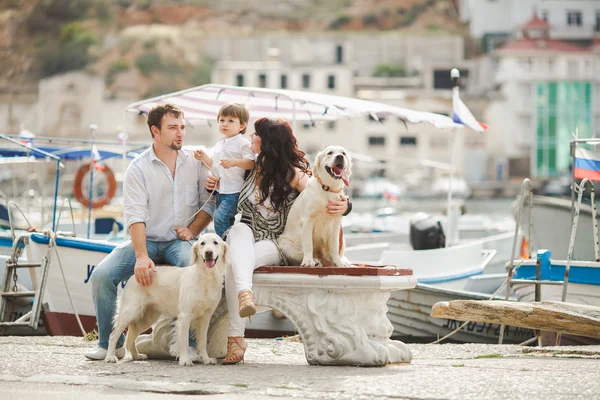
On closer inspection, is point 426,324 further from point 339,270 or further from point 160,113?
point 160,113

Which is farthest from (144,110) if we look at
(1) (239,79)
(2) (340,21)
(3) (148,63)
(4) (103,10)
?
(2) (340,21)

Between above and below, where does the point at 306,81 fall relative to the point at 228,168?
above

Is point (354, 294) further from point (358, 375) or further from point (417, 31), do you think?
point (417, 31)

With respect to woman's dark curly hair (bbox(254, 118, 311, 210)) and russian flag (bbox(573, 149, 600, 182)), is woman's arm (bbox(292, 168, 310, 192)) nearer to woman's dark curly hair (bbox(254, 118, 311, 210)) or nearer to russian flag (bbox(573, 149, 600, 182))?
woman's dark curly hair (bbox(254, 118, 311, 210))

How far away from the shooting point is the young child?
298 inches

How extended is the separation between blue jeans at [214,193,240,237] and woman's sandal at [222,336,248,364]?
2.74ft

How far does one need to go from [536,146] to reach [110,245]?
315 ft

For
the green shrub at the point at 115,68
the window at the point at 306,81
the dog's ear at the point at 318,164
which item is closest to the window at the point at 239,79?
the window at the point at 306,81

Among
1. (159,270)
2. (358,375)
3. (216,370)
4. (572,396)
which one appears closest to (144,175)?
(159,270)

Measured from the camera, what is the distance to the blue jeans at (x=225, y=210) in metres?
7.61

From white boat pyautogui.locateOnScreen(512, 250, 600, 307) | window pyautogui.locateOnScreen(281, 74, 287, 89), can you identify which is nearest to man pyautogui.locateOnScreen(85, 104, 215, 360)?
white boat pyautogui.locateOnScreen(512, 250, 600, 307)

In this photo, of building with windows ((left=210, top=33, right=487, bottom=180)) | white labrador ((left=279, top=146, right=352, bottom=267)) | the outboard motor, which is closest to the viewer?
white labrador ((left=279, top=146, right=352, bottom=267))

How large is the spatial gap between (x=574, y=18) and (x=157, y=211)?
400ft

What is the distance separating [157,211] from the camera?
24.6 feet
